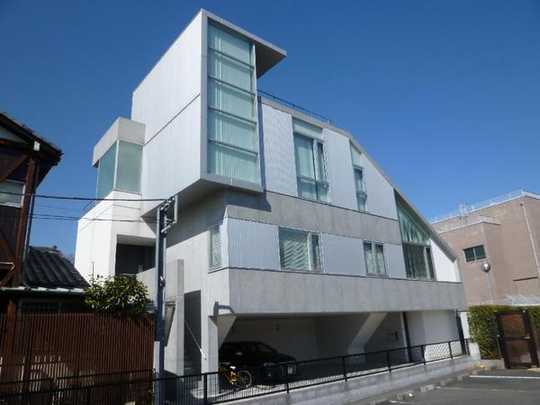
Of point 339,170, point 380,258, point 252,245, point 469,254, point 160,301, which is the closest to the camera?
point 160,301

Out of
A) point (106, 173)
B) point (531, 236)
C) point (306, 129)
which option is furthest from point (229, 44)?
point (531, 236)

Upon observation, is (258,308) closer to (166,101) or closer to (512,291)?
(166,101)

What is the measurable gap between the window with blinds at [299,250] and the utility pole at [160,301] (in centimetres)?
494

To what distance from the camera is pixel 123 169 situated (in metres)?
17.6

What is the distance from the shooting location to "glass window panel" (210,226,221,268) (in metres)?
14.1

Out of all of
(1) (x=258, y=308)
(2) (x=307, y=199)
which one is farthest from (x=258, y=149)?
(1) (x=258, y=308)

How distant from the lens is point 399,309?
18.5 metres

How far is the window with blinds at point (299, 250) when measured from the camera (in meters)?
15.2

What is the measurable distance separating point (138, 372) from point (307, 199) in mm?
8811

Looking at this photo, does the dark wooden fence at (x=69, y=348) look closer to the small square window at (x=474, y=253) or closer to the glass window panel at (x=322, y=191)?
the glass window panel at (x=322, y=191)

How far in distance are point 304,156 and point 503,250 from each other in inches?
1052

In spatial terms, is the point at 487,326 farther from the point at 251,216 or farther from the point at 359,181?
the point at 251,216

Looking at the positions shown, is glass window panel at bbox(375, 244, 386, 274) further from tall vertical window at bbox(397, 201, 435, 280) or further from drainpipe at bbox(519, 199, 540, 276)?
drainpipe at bbox(519, 199, 540, 276)

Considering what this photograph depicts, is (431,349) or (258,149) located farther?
(431,349)
